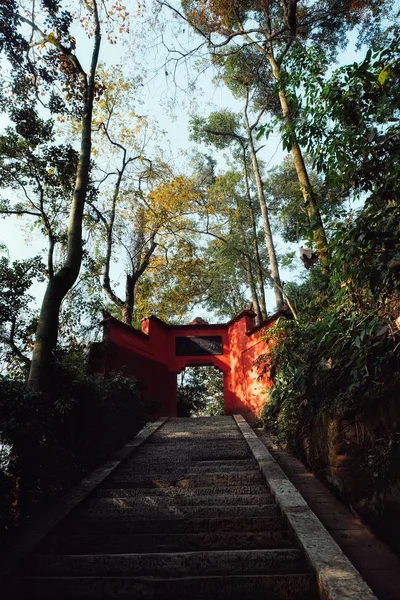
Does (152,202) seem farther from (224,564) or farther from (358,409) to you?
(224,564)

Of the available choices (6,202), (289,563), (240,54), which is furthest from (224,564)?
(240,54)

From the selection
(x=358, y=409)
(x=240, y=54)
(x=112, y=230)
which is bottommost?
(x=358, y=409)

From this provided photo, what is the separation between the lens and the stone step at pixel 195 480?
3.95m

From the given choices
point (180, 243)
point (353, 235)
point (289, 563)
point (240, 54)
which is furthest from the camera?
point (180, 243)

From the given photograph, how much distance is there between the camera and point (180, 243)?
47.6 ft

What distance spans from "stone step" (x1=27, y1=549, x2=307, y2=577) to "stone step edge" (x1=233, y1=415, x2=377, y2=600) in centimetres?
15

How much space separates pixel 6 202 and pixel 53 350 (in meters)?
6.50

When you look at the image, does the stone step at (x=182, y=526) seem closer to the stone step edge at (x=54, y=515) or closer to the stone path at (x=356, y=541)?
the stone step edge at (x=54, y=515)

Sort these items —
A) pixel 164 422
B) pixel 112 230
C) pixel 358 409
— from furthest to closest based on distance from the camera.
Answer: pixel 112 230
pixel 164 422
pixel 358 409

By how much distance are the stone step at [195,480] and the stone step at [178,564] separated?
1.47m

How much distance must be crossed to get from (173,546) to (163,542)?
4.8 inches

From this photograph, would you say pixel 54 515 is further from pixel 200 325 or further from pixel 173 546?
pixel 200 325

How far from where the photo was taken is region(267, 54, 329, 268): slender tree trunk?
344 cm

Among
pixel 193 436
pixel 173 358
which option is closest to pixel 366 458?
pixel 193 436
